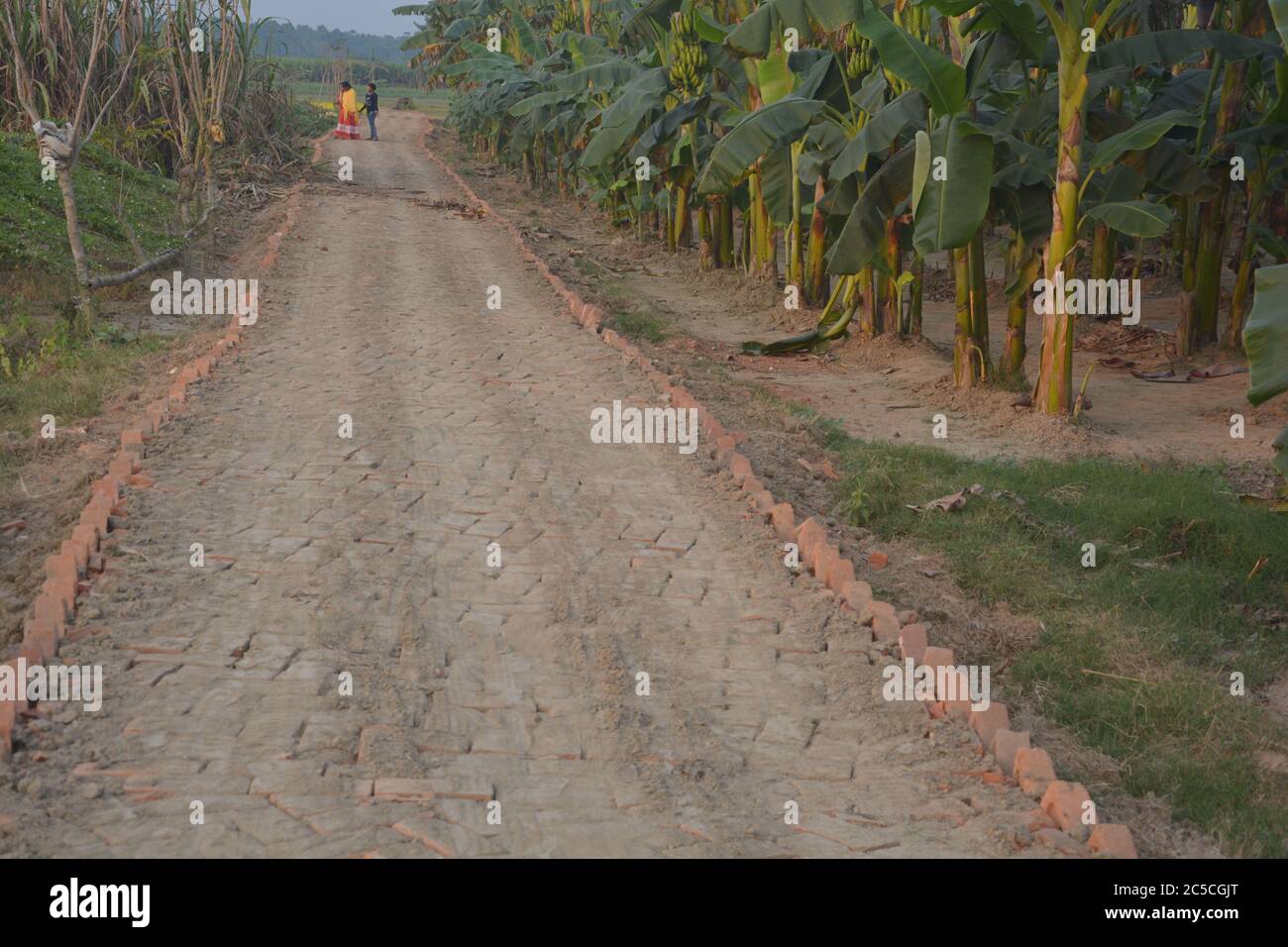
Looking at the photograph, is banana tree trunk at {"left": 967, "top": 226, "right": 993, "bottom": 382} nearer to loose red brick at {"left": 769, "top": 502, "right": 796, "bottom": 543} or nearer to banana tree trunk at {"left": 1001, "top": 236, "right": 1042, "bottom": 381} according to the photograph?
banana tree trunk at {"left": 1001, "top": 236, "right": 1042, "bottom": 381}

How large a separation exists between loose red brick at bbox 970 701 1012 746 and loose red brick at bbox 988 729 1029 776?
102mm

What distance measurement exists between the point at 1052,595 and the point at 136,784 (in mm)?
4640

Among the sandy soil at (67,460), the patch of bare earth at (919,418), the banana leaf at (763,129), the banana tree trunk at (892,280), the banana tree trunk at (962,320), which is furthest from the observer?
the banana tree trunk at (892,280)

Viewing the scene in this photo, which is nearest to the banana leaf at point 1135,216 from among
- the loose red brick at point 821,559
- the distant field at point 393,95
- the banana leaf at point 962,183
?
the banana leaf at point 962,183

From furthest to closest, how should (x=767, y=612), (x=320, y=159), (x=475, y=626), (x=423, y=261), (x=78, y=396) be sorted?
(x=320, y=159) < (x=423, y=261) < (x=78, y=396) < (x=767, y=612) < (x=475, y=626)

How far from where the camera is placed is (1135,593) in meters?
6.64

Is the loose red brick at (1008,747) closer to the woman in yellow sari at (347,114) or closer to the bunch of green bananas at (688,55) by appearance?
the bunch of green bananas at (688,55)

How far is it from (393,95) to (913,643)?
202ft

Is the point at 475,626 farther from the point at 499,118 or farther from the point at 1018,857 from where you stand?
the point at 499,118

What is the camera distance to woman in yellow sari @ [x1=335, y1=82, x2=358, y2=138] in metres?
31.7

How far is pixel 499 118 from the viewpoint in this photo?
27.4 meters

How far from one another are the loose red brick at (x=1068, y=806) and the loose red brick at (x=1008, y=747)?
29 cm

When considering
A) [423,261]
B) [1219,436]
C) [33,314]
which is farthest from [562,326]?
[1219,436]

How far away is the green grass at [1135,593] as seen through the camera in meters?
5.09
